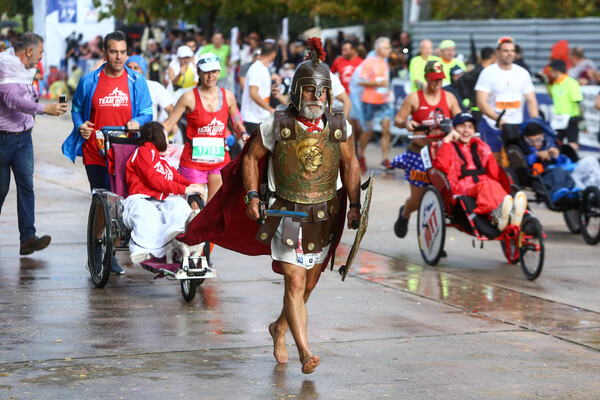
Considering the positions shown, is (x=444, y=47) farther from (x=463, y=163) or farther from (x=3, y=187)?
(x=3, y=187)

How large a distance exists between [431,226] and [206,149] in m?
2.17

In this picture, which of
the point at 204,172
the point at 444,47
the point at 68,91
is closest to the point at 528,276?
the point at 204,172

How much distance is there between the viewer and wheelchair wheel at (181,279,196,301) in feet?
26.6

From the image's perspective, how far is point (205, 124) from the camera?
9656mm

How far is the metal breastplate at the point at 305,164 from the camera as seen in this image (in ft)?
20.8

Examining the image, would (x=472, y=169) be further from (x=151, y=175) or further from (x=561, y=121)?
(x=561, y=121)

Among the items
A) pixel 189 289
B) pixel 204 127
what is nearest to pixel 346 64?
pixel 204 127

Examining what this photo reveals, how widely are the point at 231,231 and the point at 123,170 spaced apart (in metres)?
2.05

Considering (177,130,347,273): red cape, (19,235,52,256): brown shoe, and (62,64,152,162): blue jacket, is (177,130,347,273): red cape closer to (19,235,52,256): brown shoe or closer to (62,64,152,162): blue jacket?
(62,64,152,162): blue jacket

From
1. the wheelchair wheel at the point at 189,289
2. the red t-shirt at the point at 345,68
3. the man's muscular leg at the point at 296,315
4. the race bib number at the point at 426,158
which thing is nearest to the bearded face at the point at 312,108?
the man's muscular leg at the point at 296,315

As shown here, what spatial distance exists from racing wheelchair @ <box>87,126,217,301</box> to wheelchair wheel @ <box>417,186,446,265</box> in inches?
93.5

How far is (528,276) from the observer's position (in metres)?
9.54

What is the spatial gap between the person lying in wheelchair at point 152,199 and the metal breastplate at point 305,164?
1898 mm

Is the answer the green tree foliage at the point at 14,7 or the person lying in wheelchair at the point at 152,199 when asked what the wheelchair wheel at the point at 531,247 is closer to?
the person lying in wheelchair at the point at 152,199
